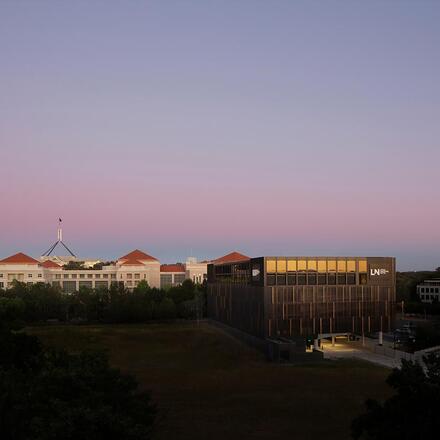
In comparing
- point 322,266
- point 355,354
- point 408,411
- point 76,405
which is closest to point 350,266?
point 322,266

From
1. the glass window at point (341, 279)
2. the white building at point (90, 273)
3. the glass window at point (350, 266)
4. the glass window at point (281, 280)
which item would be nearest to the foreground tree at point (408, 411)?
the glass window at point (281, 280)

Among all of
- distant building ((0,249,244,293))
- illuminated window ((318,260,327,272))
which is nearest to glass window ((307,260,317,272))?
Answer: illuminated window ((318,260,327,272))

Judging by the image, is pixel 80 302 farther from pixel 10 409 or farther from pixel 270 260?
pixel 10 409

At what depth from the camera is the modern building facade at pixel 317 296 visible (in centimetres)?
8600

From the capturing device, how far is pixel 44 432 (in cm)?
2267

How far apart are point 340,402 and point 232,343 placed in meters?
44.8

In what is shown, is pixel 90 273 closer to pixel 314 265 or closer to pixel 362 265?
pixel 314 265

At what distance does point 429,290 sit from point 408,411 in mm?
147810

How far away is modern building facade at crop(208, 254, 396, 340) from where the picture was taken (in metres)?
86.0

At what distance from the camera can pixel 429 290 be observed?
162m

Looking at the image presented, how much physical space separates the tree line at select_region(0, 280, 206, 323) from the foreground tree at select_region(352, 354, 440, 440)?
95.9 metres

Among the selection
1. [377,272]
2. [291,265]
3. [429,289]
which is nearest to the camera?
[291,265]

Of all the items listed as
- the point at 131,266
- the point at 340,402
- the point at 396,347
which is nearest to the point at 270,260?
the point at 396,347

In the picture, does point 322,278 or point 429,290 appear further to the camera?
point 429,290
